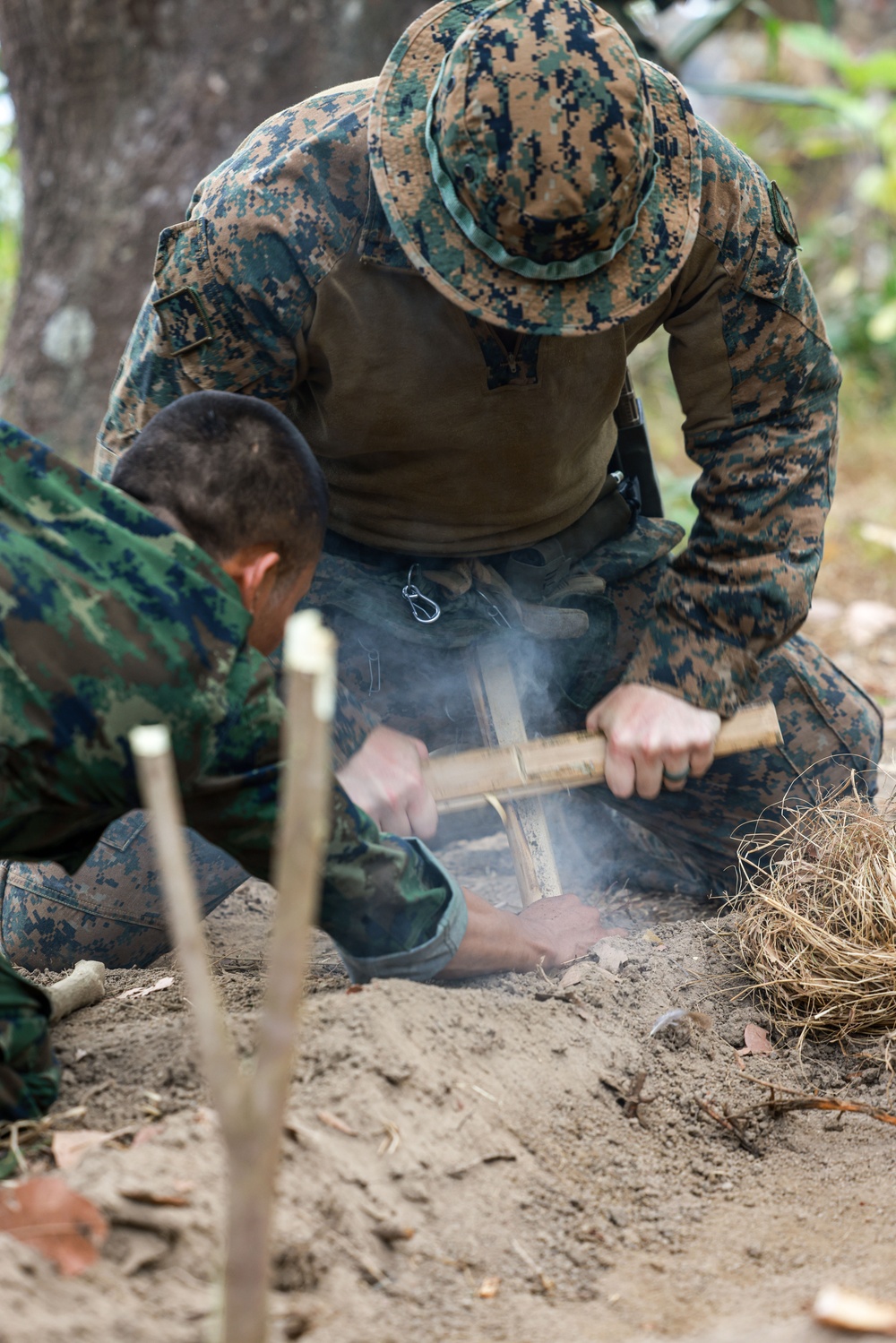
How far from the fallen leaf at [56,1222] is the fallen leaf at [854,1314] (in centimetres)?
76

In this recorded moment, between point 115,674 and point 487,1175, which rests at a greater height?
point 115,674

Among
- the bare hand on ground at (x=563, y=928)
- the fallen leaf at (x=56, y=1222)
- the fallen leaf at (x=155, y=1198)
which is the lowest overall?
the bare hand on ground at (x=563, y=928)

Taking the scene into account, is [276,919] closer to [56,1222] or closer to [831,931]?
[56,1222]

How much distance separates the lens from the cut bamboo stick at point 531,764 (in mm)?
2254

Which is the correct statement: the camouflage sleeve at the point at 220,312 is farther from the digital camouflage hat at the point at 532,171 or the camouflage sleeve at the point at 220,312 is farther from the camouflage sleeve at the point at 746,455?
the camouflage sleeve at the point at 746,455

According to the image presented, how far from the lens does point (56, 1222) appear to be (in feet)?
4.02

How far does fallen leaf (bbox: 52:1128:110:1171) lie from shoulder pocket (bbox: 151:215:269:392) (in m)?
1.37

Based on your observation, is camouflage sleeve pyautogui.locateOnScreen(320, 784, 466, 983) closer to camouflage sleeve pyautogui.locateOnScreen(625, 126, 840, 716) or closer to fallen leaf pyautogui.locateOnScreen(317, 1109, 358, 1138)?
fallen leaf pyautogui.locateOnScreen(317, 1109, 358, 1138)

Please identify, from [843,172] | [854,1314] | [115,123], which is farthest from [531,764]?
[843,172]

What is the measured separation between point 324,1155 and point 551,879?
122cm

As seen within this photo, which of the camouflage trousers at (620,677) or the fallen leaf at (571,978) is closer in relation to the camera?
the fallen leaf at (571,978)

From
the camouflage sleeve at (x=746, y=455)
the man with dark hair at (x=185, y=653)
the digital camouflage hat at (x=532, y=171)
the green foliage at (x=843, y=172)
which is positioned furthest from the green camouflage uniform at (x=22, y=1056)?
the green foliage at (x=843, y=172)

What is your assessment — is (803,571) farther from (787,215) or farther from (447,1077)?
(447,1077)

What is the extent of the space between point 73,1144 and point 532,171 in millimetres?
1571
